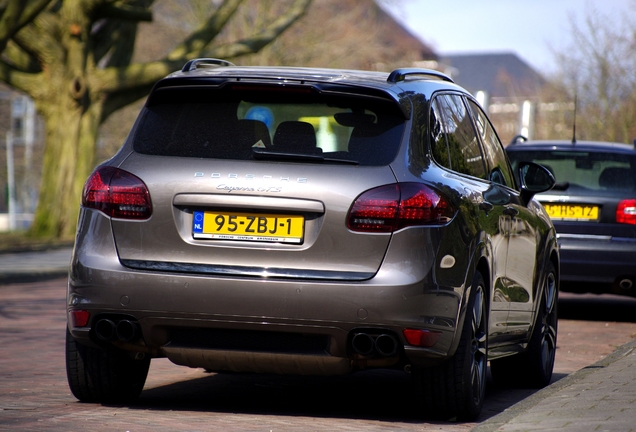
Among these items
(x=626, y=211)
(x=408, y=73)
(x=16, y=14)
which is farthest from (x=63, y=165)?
(x=408, y=73)

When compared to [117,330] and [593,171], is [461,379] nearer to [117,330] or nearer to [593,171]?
[117,330]

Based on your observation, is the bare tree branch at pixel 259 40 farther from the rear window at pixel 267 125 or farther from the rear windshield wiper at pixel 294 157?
the rear windshield wiper at pixel 294 157

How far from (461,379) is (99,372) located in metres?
1.82

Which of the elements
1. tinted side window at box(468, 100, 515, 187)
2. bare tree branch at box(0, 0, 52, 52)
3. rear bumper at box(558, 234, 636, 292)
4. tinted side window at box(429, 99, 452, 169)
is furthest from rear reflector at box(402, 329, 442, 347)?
bare tree branch at box(0, 0, 52, 52)

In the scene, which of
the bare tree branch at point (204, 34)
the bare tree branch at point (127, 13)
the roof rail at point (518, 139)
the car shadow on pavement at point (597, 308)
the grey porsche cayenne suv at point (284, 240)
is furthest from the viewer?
the bare tree branch at point (204, 34)

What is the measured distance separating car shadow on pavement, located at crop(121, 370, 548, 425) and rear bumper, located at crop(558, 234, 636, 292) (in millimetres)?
3970

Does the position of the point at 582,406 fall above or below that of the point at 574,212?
below

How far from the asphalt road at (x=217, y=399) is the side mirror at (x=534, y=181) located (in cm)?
124

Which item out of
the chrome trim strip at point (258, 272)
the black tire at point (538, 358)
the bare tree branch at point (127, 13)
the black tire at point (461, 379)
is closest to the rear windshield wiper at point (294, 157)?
the chrome trim strip at point (258, 272)

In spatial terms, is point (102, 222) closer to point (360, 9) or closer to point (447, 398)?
point (447, 398)

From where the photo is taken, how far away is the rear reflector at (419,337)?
5.36m

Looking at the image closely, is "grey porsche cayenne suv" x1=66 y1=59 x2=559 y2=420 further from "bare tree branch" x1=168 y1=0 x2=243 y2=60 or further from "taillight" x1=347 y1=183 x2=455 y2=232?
"bare tree branch" x1=168 y1=0 x2=243 y2=60

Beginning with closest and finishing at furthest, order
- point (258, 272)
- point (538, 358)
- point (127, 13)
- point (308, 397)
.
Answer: point (258, 272)
point (308, 397)
point (538, 358)
point (127, 13)

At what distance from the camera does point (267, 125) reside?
5723mm
